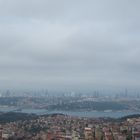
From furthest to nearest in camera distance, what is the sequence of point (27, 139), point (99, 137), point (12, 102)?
point (12, 102), point (27, 139), point (99, 137)

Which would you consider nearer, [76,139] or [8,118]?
[76,139]

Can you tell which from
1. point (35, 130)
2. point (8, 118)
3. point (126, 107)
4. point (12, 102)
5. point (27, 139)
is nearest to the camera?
point (27, 139)

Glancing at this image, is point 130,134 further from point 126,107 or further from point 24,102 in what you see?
point 24,102

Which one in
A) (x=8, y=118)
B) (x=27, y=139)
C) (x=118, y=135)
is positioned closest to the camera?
(x=118, y=135)

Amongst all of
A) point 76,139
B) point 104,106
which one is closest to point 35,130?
point 76,139

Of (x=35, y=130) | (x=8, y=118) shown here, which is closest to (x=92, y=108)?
(x=8, y=118)

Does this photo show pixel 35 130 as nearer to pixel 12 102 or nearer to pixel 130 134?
pixel 130 134

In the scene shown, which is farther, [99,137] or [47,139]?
[47,139]

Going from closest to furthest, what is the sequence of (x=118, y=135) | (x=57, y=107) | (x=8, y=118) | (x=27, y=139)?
(x=118, y=135) → (x=27, y=139) → (x=8, y=118) → (x=57, y=107)
